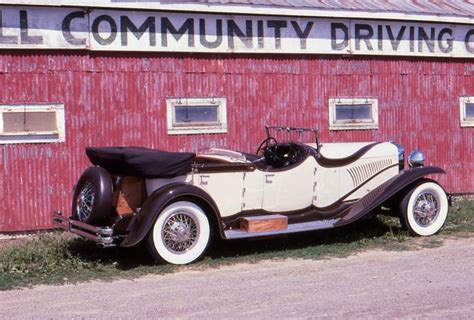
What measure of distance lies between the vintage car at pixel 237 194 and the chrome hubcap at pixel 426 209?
0.01m

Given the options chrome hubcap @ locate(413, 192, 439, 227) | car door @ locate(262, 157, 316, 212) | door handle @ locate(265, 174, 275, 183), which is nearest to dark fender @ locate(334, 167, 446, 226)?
chrome hubcap @ locate(413, 192, 439, 227)

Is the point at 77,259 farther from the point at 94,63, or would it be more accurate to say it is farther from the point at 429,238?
the point at 429,238

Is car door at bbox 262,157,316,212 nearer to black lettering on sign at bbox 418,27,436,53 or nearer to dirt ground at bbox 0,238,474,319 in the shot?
dirt ground at bbox 0,238,474,319

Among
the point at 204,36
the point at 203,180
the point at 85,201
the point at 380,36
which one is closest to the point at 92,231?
the point at 85,201

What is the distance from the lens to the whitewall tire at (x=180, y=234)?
7.77 metres

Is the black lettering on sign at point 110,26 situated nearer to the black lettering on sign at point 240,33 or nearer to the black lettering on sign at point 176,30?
the black lettering on sign at point 176,30

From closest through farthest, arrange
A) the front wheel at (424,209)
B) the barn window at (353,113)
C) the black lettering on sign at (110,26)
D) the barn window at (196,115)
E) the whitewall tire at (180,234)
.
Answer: the whitewall tire at (180,234) → the front wheel at (424,209) → the black lettering on sign at (110,26) → the barn window at (196,115) → the barn window at (353,113)

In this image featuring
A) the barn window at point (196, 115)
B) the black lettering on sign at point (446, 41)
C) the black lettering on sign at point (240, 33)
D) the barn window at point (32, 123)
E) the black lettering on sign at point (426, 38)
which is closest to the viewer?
the barn window at point (32, 123)

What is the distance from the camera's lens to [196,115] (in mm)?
11016

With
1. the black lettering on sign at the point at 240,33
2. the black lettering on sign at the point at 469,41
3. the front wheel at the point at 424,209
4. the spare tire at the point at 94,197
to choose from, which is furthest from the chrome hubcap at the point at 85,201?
the black lettering on sign at the point at 469,41

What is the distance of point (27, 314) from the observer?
601 centimetres

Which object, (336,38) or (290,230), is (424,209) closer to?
(290,230)

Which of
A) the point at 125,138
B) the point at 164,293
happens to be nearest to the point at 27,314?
the point at 164,293

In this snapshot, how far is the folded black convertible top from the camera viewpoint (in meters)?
7.70
